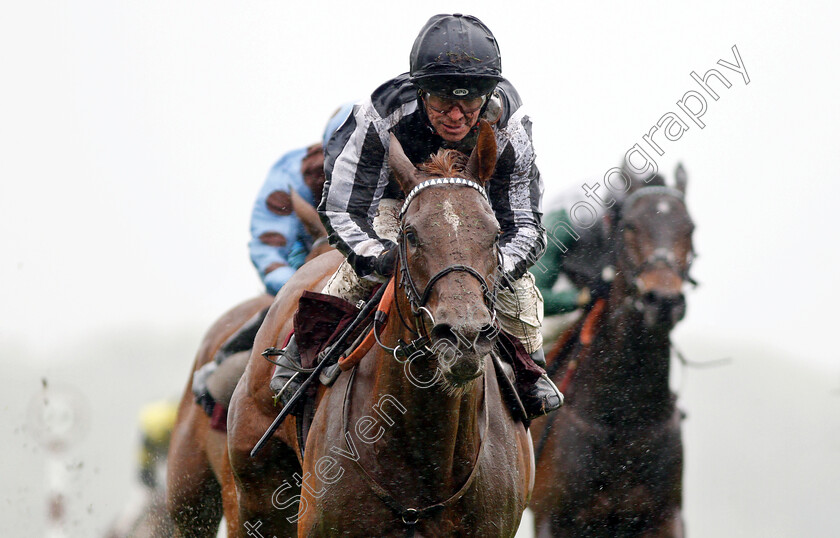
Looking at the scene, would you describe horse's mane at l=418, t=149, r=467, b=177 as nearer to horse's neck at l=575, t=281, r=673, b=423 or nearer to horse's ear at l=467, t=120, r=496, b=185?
horse's ear at l=467, t=120, r=496, b=185

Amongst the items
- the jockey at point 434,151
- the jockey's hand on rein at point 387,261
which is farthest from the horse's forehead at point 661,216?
the jockey's hand on rein at point 387,261

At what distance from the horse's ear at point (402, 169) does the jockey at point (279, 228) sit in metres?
3.00

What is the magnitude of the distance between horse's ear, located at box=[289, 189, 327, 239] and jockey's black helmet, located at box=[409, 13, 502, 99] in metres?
2.51

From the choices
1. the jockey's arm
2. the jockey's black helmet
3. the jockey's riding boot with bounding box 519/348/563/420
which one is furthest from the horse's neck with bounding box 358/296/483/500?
the jockey's arm

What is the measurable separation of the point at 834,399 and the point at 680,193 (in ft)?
29.5

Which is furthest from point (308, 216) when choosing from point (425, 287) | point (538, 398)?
point (425, 287)

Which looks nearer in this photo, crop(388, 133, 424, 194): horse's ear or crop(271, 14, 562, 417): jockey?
crop(388, 133, 424, 194): horse's ear

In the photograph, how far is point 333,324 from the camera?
4.39 m

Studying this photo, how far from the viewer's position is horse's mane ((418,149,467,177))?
132 inches

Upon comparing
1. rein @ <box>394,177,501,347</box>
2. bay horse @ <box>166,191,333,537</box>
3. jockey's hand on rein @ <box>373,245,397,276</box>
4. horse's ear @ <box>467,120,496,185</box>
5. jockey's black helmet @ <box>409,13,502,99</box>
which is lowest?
bay horse @ <box>166,191,333,537</box>

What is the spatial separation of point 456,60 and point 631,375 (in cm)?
351

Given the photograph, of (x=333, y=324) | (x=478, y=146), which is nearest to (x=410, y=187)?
(x=478, y=146)

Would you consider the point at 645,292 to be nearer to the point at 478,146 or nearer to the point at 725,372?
the point at 478,146

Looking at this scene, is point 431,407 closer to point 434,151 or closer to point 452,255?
point 452,255
